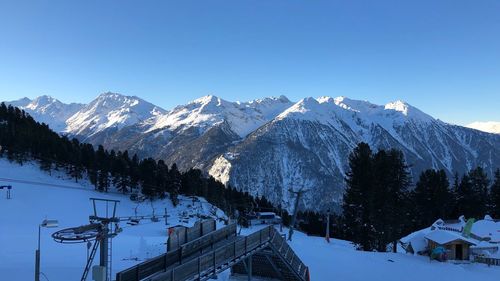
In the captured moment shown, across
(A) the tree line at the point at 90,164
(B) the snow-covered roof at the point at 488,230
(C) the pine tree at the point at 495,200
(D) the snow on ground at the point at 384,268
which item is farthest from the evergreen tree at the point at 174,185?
(C) the pine tree at the point at 495,200

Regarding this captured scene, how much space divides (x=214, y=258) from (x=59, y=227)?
4699cm

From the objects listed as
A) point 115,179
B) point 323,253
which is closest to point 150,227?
point 115,179

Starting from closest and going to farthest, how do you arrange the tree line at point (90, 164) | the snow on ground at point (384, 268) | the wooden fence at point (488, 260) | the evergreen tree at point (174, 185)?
the snow on ground at point (384, 268) < the wooden fence at point (488, 260) < the tree line at point (90, 164) < the evergreen tree at point (174, 185)

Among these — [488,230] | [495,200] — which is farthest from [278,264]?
[495,200]

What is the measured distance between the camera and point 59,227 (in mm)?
64062

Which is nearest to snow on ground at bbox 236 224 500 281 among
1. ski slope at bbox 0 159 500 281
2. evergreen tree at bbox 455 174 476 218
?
ski slope at bbox 0 159 500 281

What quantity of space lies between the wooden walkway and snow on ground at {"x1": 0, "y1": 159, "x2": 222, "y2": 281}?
948cm

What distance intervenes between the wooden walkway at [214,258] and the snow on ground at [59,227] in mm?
A: 9475

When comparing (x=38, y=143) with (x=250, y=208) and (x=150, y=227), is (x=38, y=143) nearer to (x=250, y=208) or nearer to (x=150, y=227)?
(x=150, y=227)

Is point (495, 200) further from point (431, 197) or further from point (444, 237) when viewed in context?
point (444, 237)

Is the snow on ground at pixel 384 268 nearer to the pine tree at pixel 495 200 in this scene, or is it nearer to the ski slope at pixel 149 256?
the ski slope at pixel 149 256

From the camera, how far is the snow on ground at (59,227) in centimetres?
3431

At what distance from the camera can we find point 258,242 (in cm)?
2983

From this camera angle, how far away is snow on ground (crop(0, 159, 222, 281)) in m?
34.3
